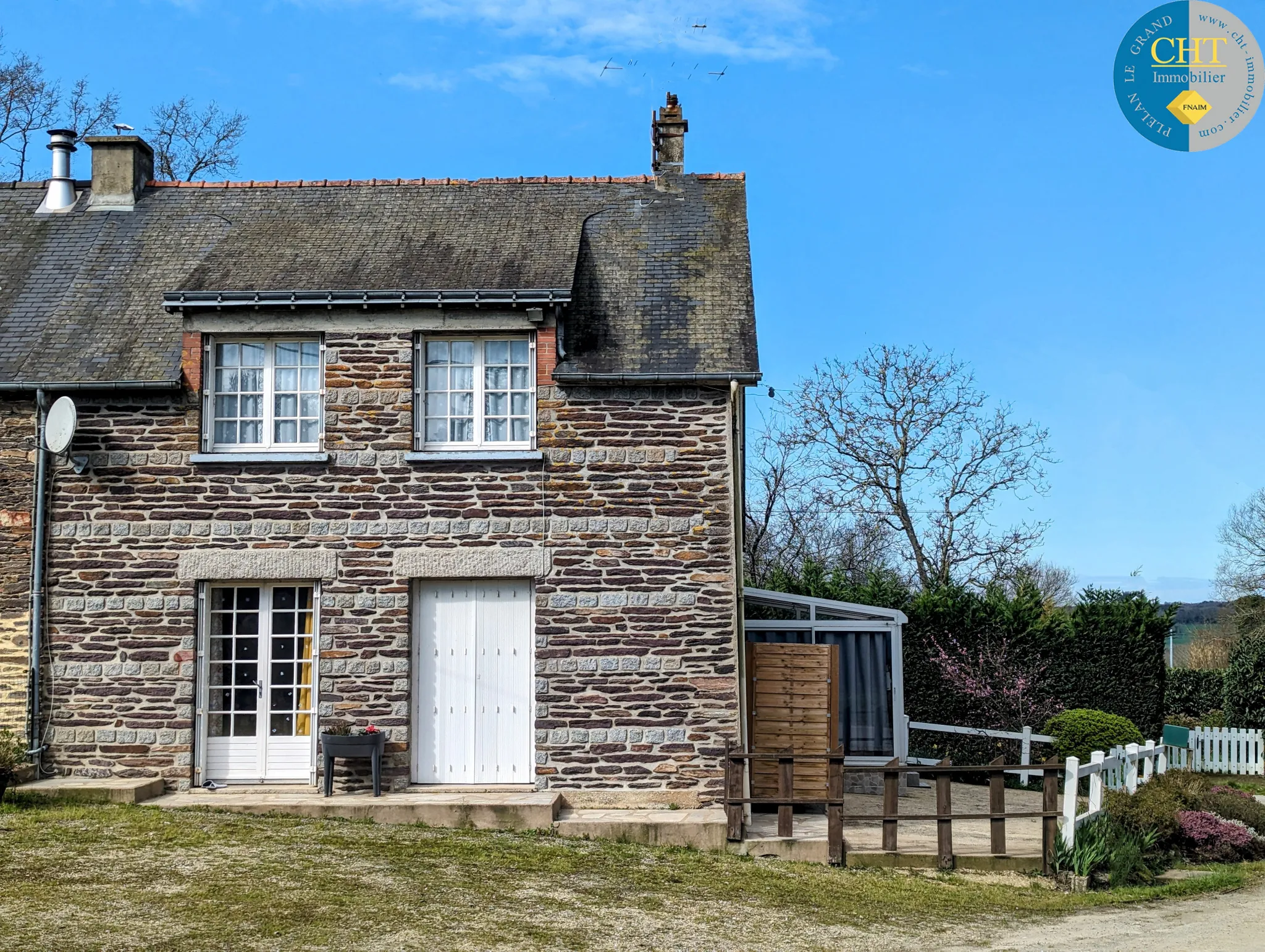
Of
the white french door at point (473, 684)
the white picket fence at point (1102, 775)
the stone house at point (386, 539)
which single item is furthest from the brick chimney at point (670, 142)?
the white picket fence at point (1102, 775)

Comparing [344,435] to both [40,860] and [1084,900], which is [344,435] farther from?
[1084,900]

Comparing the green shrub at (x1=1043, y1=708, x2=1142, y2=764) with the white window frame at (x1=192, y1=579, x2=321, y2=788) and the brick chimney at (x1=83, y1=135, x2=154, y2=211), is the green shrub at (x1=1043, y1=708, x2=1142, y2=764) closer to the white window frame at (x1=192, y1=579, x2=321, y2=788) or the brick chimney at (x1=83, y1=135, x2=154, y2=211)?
the white window frame at (x1=192, y1=579, x2=321, y2=788)

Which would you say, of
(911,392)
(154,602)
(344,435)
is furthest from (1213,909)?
(911,392)

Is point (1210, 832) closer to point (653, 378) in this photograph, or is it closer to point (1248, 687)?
point (653, 378)

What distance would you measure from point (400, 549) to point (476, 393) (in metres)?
1.75

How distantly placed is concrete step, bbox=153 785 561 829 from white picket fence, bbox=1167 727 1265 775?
13.3 m

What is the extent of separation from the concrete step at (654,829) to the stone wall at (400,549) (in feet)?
2.54

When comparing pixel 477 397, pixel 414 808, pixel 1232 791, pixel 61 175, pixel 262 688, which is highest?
pixel 61 175

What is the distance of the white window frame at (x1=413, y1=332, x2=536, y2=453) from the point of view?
13.0m

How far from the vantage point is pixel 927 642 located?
18797 mm

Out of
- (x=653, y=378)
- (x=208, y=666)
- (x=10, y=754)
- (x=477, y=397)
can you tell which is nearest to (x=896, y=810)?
(x=653, y=378)

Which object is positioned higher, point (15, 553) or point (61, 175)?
point (61, 175)

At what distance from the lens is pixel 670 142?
15.7 meters

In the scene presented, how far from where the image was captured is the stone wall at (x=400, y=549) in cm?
1258
